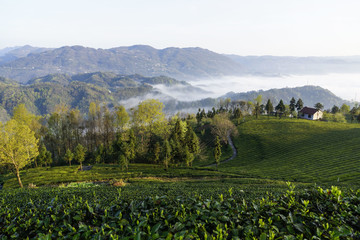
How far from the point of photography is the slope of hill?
38.9 m

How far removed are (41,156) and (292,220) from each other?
73.2 meters

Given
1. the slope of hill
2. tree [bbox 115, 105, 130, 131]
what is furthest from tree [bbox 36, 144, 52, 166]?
the slope of hill

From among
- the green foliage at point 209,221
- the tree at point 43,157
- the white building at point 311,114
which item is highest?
the white building at point 311,114

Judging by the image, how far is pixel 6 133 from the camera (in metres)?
34.1

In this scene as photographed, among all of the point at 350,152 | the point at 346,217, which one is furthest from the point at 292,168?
the point at 346,217

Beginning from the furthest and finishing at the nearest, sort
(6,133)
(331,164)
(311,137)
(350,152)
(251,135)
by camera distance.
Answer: (251,135)
(311,137)
(350,152)
(331,164)
(6,133)

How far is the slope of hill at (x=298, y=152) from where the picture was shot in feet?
128

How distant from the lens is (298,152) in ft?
191

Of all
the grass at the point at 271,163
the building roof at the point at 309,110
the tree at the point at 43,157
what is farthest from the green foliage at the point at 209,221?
the building roof at the point at 309,110

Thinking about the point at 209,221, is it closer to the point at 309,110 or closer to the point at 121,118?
the point at 121,118

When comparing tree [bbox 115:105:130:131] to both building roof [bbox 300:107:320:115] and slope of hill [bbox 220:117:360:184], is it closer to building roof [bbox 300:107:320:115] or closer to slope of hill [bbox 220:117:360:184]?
slope of hill [bbox 220:117:360:184]

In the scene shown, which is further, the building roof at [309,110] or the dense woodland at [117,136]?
the building roof at [309,110]

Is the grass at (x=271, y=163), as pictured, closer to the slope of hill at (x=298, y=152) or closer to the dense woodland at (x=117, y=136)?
the slope of hill at (x=298, y=152)

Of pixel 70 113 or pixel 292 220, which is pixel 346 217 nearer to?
pixel 292 220
